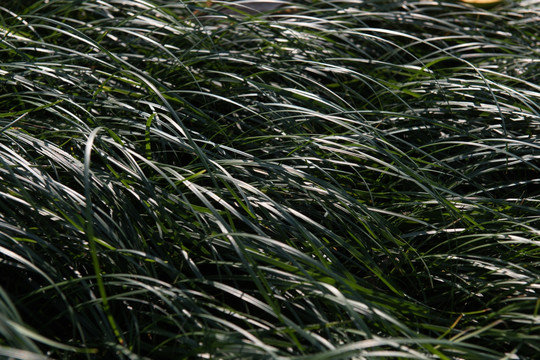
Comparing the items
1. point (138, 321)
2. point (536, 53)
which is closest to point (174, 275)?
point (138, 321)

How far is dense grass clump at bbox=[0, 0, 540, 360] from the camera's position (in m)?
1.26

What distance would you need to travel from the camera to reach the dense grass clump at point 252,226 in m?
1.26

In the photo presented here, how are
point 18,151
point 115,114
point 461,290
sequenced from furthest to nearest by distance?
point 115,114, point 18,151, point 461,290

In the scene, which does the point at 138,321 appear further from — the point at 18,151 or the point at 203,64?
the point at 203,64

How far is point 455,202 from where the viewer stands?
1.66m

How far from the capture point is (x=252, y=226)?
1375 millimetres

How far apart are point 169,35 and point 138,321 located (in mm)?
1294

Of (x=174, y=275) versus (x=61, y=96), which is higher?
(x=61, y=96)

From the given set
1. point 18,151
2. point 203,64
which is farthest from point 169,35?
point 18,151

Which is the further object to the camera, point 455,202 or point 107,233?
point 455,202

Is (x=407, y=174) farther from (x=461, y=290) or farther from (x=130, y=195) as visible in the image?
(x=130, y=195)

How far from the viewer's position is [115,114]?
191 centimetres

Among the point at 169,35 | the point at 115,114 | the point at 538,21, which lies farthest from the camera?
the point at 538,21

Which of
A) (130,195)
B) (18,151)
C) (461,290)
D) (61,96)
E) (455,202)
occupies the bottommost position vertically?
(461,290)
